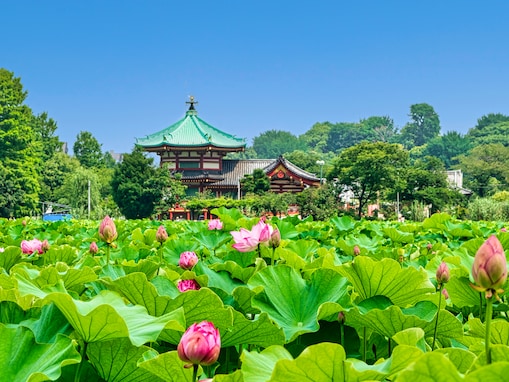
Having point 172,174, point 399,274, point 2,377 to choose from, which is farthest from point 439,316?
point 172,174

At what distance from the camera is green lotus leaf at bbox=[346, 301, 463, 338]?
0.56m

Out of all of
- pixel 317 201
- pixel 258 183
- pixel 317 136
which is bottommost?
pixel 317 201

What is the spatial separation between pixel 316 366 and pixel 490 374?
0.11 meters

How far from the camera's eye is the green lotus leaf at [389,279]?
0.67m

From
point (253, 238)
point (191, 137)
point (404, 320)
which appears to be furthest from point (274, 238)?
point (191, 137)

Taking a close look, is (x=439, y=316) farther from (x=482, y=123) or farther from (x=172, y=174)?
(x=482, y=123)

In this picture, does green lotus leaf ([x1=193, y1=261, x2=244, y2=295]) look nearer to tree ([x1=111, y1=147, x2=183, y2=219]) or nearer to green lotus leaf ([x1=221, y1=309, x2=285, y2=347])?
green lotus leaf ([x1=221, y1=309, x2=285, y2=347])

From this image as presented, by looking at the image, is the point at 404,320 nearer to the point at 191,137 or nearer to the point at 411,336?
the point at 411,336

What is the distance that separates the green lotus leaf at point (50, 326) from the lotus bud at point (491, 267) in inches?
14.3

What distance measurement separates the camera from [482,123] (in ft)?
177

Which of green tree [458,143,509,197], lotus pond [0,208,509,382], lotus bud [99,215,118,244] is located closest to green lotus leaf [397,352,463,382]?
lotus pond [0,208,509,382]

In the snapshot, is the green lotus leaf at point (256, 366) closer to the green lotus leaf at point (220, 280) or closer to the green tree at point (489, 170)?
the green lotus leaf at point (220, 280)

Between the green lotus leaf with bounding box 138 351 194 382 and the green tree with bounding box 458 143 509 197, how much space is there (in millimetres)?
27820

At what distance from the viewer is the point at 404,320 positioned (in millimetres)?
563
